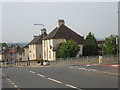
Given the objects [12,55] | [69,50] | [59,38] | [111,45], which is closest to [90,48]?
[111,45]

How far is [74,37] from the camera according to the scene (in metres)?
86.8

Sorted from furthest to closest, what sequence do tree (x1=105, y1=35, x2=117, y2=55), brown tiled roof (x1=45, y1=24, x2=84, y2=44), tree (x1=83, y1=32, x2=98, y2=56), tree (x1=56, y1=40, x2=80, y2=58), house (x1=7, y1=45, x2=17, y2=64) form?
house (x1=7, y1=45, x2=17, y2=64), brown tiled roof (x1=45, y1=24, x2=84, y2=44), tree (x1=83, y1=32, x2=98, y2=56), tree (x1=105, y1=35, x2=117, y2=55), tree (x1=56, y1=40, x2=80, y2=58)

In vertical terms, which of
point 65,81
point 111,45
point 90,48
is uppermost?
point 111,45

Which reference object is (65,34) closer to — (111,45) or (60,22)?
(60,22)

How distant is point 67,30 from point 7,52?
296 ft

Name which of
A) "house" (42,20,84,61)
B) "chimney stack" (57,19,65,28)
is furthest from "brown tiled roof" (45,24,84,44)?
"chimney stack" (57,19,65,28)

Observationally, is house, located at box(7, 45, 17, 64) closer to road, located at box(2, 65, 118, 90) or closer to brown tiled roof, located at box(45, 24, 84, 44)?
brown tiled roof, located at box(45, 24, 84, 44)

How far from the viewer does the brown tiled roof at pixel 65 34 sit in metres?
85.4

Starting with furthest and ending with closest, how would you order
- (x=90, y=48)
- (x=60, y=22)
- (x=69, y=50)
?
1. (x=60, y=22)
2. (x=90, y=48)
3. (x=69, y=50)

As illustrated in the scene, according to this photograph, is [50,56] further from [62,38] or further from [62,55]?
[62,55]

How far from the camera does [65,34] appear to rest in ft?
287

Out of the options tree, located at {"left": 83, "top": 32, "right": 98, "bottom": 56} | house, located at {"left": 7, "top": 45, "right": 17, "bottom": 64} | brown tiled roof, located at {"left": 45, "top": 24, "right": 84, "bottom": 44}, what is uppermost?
brown tiled roof, located at {"left": 45, "top": 24, "right": 84, "bottom": 44}

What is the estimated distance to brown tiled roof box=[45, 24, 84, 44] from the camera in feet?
280

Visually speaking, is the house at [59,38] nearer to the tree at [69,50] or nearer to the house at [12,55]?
the tree at [69,50]
